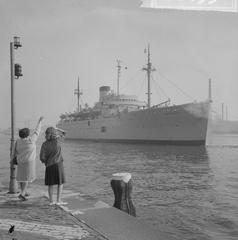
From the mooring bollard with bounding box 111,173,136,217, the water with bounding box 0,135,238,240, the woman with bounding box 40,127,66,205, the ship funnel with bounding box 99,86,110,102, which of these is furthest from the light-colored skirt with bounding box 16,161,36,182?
the ship funnel with bounding box 99,86,110,102

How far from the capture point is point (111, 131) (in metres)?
54.4

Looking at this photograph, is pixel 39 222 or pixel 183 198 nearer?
pixel 39 222

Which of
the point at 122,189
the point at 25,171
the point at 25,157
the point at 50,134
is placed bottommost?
the point at 122,189

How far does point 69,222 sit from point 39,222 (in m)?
0.41

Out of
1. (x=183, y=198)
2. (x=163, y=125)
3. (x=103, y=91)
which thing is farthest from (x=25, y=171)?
(x=103, y=91)

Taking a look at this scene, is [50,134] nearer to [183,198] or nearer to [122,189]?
[122,189]

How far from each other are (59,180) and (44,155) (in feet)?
1.67

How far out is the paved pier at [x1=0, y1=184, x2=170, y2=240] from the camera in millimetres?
4645

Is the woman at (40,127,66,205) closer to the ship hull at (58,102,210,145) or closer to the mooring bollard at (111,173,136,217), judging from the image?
the mooring bollard at (111,173,136,217)

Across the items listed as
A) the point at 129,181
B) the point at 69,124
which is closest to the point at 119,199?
the point at 129,181

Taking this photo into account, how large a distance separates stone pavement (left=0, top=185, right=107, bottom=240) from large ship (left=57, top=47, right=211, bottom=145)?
3357 centimetres

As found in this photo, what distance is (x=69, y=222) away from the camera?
532 cm

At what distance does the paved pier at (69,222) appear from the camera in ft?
15.2

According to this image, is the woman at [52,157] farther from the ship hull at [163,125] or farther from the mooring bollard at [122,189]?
the ship hull at [163,125]
